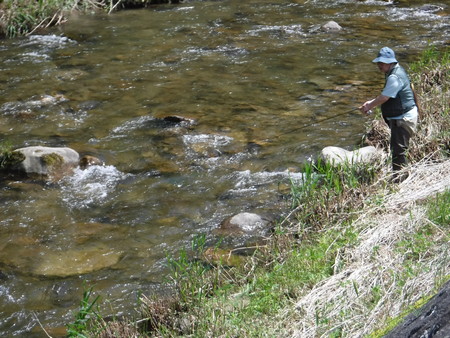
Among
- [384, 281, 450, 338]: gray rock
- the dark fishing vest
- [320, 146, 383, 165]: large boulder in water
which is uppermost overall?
Result: [384, 281, 450, 338]: gray rock

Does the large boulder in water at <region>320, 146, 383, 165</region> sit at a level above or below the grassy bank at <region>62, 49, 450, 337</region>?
below

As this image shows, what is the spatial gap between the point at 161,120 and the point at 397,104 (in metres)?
4.21

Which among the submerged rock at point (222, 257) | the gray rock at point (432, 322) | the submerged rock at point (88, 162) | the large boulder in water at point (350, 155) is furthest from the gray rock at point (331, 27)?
the gray rock at point (432, 322)

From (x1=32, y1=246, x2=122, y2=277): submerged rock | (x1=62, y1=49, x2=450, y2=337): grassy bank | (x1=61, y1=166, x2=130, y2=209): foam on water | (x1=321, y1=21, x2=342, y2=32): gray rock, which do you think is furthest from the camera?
(x1=321, y1=21, x2=342, y2=32): gray rock

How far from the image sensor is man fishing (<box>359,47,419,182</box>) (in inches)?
282

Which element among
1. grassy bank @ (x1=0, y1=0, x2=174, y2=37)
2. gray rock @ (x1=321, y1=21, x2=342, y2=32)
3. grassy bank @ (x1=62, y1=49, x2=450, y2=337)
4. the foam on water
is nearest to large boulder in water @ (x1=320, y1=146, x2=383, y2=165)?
grassy bank @ (x1=62, y1=49, x2=450, y2=337)

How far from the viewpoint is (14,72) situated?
12656mm

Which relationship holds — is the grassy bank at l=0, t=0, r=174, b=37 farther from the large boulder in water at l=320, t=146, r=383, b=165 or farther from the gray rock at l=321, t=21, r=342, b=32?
the large boulder in water at l=320, t=146, r=383, b=165

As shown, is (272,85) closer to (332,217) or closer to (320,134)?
(320,134)

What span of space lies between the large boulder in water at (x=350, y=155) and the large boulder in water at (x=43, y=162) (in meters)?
3.29

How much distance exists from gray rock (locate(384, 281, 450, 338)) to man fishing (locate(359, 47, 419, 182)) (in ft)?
15.0

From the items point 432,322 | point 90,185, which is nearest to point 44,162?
point 90,185

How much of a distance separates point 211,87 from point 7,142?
375 cm

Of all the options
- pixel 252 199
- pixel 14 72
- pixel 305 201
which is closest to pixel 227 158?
pixel 252 199
